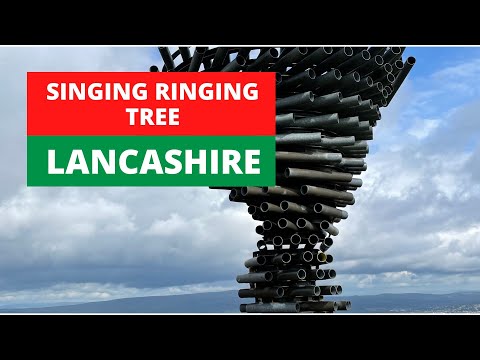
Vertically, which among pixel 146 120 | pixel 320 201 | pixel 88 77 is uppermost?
pixel 88 77

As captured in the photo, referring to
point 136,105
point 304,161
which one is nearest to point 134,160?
point 136,105

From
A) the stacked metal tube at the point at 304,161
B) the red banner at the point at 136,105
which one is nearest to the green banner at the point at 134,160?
the red banner at the point at 136,105

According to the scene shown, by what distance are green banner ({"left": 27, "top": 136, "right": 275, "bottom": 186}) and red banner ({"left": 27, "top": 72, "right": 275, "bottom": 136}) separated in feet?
0.48

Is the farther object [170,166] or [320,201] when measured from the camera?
[320,201]

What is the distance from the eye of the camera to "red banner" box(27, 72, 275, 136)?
1141 centimetres

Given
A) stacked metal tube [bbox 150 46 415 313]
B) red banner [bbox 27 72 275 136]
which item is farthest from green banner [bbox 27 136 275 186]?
stacked metal tube [bbox 150 46 415 313]

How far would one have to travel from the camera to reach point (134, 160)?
11.2 meters

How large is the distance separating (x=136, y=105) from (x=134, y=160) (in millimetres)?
895

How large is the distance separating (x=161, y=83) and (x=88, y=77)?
1.15 metres

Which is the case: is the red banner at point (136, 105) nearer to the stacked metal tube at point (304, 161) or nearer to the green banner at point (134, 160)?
the green banner at point (134, 160)

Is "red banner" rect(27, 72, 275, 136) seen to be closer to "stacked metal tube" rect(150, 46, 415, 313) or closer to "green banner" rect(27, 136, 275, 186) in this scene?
"green banner" rect(27, 136, 275, 186)

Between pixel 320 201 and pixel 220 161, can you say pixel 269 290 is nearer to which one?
pixel 320 201
